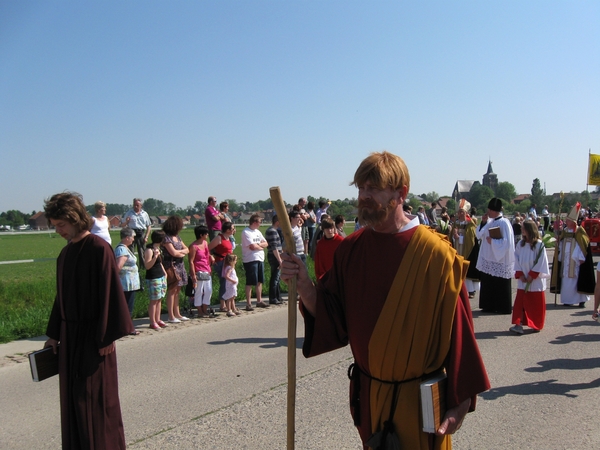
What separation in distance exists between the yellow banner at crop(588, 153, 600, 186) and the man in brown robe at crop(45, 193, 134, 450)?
1654 centimetres

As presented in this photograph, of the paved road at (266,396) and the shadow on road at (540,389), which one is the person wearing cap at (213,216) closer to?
the paved road at (266,396)

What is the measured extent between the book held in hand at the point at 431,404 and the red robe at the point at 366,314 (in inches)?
3.0

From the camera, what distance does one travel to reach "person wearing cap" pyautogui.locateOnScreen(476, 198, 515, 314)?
10.0 meters

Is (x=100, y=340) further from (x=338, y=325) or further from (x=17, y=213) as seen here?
(x=17, y=213)

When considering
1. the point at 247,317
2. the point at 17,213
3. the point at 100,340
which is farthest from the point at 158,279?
the point at 17,213

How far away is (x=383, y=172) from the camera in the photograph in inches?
99.5

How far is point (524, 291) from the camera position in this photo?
27.9ft

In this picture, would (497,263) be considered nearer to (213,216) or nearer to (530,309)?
(530,309)

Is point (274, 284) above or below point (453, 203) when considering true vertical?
below

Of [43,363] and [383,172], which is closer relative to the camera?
[383,172]

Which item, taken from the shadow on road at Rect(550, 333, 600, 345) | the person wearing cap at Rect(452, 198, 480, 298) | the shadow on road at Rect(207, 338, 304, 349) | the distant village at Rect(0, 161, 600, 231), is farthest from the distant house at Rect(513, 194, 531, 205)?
the shadow on road at Rect(207, 338, 304, 349)

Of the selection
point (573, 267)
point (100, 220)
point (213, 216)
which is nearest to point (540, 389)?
point (573, 267)

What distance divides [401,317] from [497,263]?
8.43 m

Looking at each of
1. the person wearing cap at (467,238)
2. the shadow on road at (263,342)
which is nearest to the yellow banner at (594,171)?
the person wearing cap at (467,238)
